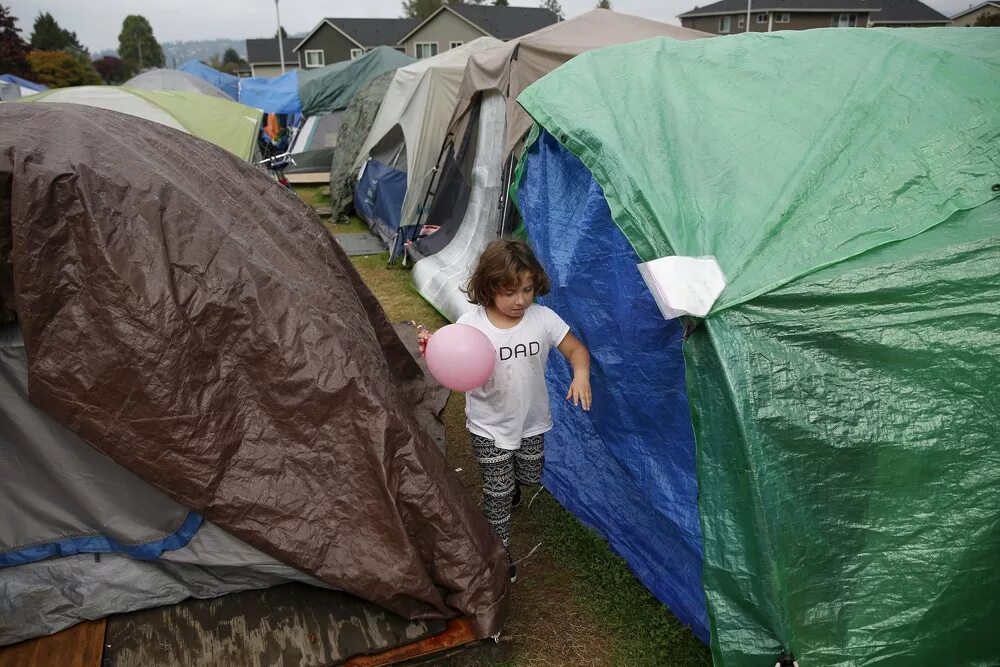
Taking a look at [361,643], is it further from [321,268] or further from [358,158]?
[358,158]

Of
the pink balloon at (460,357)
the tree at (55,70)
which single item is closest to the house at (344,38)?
the tree at (55,70)

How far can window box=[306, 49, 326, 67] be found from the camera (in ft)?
151

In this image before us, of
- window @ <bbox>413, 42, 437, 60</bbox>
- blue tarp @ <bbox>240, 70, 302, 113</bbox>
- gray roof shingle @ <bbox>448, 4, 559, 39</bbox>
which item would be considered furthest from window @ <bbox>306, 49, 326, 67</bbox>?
blue tarp @ <bbox>240, 70, 302, 113</bbox>

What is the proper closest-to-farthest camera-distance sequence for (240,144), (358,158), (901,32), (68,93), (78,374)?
(78,374) → (901,32) → (68,93) → (240,144) → (358,158)

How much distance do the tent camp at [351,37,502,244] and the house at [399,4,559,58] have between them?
3495 cm

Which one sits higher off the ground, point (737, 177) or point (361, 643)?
point (737, 177)

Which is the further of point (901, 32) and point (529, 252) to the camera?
point (901, 32)

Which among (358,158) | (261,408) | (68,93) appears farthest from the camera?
(358,158)

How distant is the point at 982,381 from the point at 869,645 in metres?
0.81

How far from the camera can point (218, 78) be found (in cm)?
2516

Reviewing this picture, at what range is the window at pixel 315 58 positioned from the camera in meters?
46.1

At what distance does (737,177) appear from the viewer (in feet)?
7.87

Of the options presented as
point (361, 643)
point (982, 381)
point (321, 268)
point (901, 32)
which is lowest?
point (361, 643)

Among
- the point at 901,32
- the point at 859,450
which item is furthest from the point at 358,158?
the point at 859,450
